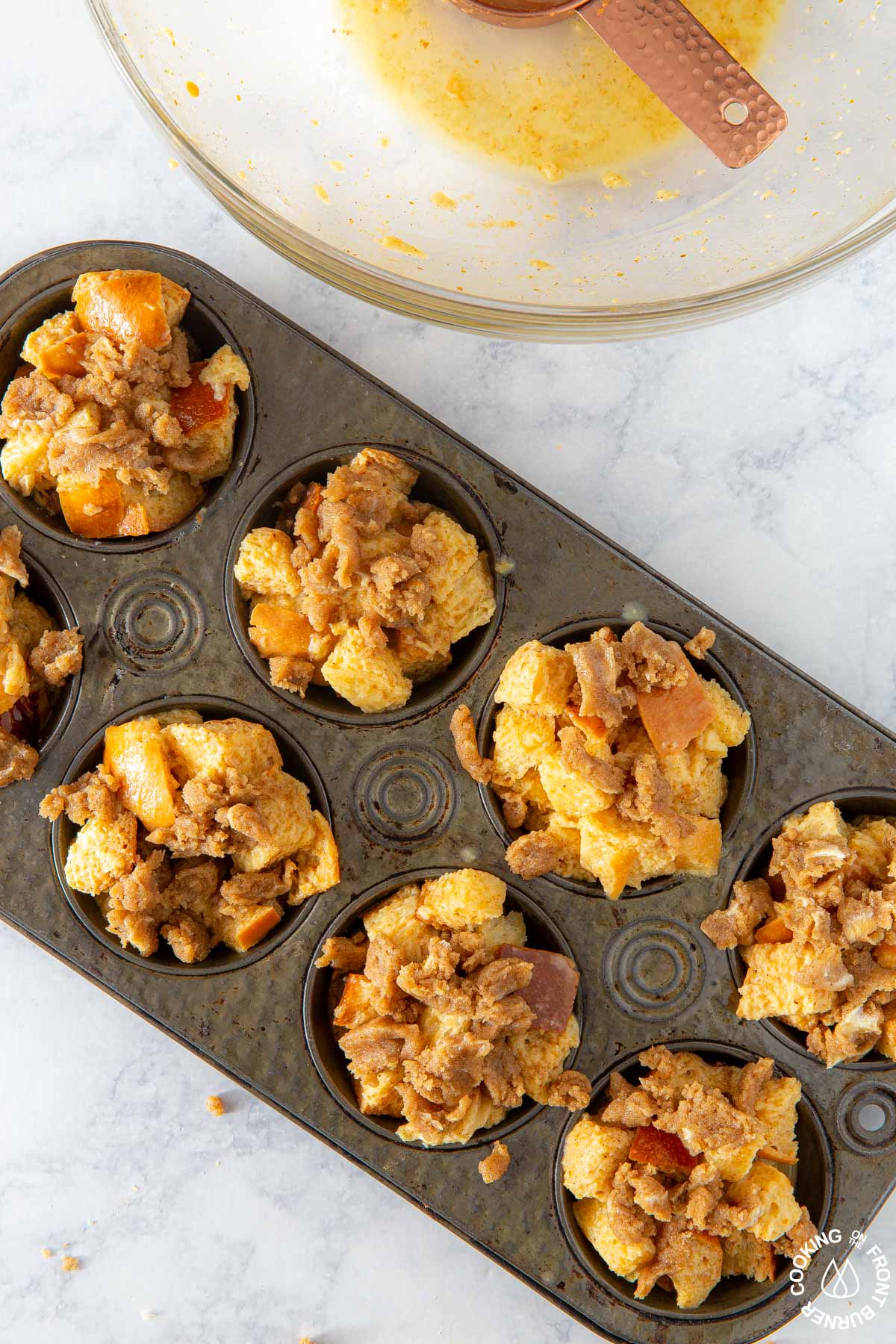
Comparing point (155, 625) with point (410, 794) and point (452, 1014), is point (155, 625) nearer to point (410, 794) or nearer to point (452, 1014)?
point (410, 794)

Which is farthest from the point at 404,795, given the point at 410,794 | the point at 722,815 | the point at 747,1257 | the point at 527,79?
the point at 527,79

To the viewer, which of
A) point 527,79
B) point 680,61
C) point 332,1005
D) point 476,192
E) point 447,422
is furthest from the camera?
point 447,422

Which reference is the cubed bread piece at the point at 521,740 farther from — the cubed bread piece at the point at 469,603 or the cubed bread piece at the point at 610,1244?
the cubed bread piece at the point at 610,1244

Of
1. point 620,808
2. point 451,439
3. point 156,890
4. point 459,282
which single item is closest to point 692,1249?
point 620,808

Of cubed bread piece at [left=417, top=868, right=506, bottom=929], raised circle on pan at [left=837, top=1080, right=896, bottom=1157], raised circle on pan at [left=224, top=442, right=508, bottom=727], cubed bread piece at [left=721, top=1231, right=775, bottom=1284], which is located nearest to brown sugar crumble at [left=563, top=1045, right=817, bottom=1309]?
cubed bread piece at [left=721, top=1231, right=775, bottom=1284]

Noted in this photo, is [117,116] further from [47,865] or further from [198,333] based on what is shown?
[47,865]

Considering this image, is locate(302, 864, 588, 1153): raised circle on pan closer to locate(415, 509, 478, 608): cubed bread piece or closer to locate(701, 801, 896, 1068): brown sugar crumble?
locate(701, 801, 896, 1068): brown sugar crumble

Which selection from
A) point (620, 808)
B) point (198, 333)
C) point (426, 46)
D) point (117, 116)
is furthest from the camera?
point (117, 116)
